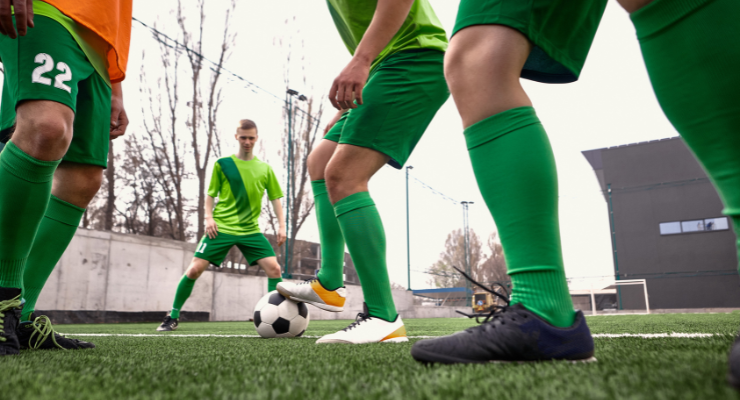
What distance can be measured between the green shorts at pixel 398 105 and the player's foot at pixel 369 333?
0.77 meters

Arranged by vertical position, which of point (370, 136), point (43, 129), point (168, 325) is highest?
point (370, 136)

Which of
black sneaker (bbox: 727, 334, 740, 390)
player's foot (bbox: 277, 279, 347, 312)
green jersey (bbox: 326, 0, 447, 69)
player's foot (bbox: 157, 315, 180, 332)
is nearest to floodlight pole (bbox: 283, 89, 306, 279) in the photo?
player's foot (bbox: 157, 315, 180, 332)

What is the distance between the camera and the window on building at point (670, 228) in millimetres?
19891

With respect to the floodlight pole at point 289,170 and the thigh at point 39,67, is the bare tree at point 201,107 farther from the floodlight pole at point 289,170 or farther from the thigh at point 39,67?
the thigh at point 39,67

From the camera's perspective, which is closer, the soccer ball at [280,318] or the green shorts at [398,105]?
the green shorts at [398,105]

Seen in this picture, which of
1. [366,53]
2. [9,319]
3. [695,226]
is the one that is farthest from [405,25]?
[695,226]

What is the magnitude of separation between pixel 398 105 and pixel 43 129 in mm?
1415

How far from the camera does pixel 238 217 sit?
17.5ft

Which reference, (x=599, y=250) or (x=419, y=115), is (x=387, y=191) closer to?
(x=599, y=250)

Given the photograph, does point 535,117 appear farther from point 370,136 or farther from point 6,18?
point 6,18

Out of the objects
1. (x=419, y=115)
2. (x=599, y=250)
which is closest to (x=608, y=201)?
(x=599, y=250)

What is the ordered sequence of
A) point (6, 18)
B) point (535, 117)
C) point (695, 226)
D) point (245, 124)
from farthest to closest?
point (695, 226) → point (245, 124) → point (6, 18) → point (535, 117)

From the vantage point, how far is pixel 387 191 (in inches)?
664

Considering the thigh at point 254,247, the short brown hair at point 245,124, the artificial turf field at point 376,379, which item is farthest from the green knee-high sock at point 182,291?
the artificial turf field at point 376,379
